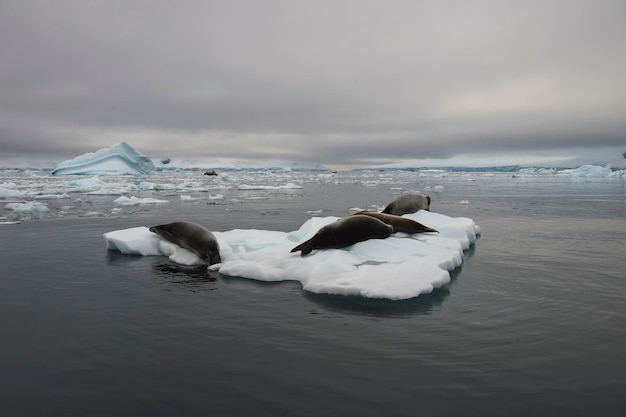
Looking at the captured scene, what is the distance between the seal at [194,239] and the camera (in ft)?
26.4

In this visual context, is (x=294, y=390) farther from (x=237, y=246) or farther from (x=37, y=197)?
(x=37, y=197)

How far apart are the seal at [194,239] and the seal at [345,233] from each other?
1528 mm

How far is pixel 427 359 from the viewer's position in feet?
12.8

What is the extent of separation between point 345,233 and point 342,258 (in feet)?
2.98

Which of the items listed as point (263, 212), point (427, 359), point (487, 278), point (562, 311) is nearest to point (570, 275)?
point (487, 278)

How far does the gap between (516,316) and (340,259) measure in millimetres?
2926

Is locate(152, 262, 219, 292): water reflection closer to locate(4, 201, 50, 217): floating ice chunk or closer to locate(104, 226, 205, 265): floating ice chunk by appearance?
locate(104, 226, 205, 265): floating ice chunk

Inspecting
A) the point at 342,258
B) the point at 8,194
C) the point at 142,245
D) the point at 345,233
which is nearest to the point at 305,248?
the point at 342,258

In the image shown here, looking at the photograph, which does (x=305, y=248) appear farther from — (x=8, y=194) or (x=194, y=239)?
(x=8, y=194)

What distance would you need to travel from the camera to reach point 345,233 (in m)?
8.11

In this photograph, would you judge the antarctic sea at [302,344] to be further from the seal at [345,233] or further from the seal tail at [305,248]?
the seal at [345,233]

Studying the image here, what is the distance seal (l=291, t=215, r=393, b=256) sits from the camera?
7805 mm

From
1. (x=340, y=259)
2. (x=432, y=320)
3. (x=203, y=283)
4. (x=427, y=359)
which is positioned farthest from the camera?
(x=340, y=259)

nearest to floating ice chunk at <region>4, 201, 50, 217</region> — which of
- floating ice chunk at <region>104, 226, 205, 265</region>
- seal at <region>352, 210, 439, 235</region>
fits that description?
floating ice chunk at <region>104, 226, 205, 265</region>
